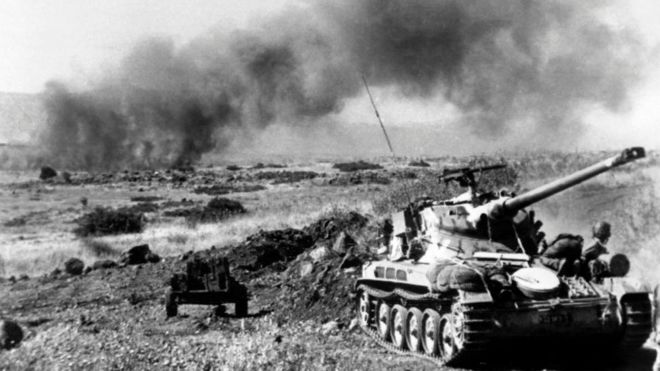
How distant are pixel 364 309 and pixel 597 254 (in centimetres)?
467

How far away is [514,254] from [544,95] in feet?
25.7

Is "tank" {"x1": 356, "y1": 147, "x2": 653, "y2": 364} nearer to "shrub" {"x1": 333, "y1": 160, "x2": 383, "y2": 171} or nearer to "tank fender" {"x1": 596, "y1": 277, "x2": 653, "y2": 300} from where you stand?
"tank fender" {"x1": 596, "y1": 277, "x2": 653, "y2": 300}

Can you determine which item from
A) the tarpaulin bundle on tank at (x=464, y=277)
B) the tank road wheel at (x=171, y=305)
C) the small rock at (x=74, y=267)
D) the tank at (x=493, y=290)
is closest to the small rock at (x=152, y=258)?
the small rock at (x=74, y=267)

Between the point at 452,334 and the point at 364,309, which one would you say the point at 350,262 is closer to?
the point at 364,309

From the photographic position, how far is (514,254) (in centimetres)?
1130

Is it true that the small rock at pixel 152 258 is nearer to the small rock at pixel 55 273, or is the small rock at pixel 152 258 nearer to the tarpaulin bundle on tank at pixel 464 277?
the small rock at pixel 55 273

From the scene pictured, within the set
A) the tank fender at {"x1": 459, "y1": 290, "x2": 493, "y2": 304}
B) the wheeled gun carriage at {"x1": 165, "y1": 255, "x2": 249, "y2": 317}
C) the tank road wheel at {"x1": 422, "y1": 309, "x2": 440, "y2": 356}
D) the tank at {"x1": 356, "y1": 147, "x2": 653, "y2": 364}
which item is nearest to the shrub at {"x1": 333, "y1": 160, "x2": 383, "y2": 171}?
the wheeled gun carriage at {"x1": 165, "y1": 255, "x2": 249, "y2": 317}

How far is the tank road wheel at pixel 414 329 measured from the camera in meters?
11.7

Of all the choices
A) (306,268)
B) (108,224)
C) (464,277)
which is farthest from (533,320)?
(108,224)

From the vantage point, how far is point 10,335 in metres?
13.9

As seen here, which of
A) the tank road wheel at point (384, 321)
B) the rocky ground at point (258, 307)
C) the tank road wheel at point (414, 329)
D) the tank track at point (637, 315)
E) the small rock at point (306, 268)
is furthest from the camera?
the small rock at point (306, 268)

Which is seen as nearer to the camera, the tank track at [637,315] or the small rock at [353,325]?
the tank track at [637,315]

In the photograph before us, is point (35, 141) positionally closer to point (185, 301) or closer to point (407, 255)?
point (185, 301)

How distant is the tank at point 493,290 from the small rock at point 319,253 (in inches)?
251
